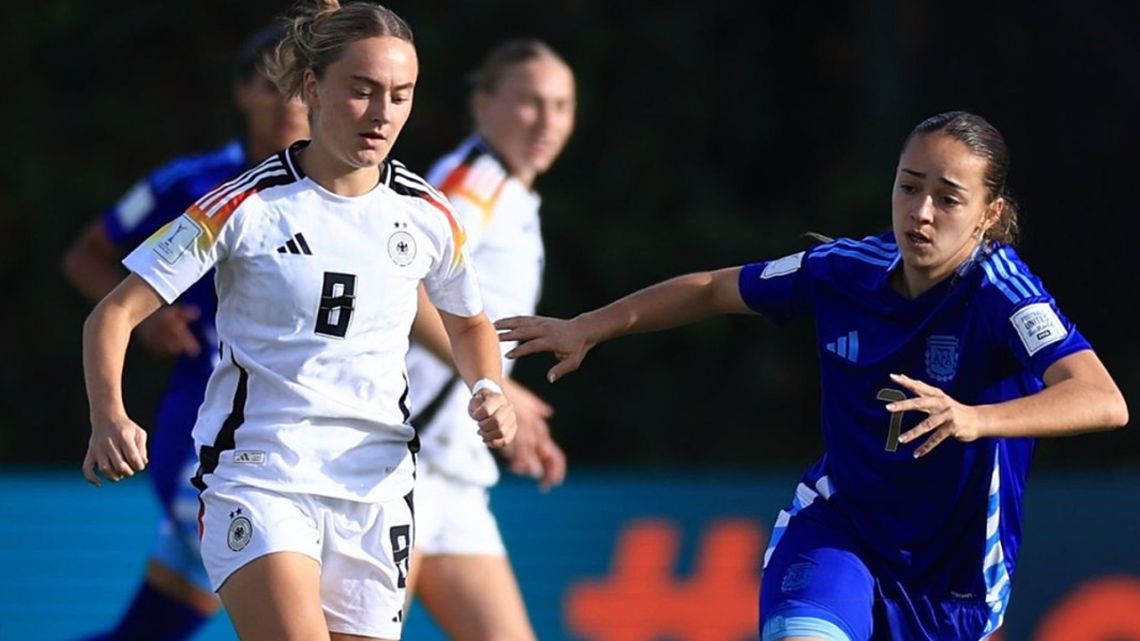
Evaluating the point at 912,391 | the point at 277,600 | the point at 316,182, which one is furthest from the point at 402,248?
the point at 912,391

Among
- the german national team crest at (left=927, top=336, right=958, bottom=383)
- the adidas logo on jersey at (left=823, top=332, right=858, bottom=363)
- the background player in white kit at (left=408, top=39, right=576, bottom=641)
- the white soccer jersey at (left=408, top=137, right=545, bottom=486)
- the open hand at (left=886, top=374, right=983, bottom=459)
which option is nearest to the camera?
the open hand at (left=886, top=374, right=983, bottom=459)

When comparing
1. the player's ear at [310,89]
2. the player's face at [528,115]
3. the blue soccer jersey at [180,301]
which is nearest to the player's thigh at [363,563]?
the player's ear at [310,89]

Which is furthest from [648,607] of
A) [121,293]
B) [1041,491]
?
[121,293]

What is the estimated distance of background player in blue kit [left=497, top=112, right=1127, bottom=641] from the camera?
160 inches

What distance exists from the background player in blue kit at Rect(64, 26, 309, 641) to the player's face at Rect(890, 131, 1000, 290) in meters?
2.04

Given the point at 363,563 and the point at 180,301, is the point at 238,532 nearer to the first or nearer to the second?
the point at 363,563

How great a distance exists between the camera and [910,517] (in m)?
4.21

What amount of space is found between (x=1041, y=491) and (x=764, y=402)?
318 centimetres

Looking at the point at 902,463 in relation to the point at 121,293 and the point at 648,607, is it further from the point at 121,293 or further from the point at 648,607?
the point at 648,607

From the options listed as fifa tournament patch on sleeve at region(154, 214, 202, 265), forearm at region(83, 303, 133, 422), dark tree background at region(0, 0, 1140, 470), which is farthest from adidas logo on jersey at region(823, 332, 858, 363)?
dark tree background at region(0, 0, 1140, 470)

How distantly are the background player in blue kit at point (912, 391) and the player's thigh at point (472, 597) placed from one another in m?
0.99

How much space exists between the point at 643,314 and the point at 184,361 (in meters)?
1.74

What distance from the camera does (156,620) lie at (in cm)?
566

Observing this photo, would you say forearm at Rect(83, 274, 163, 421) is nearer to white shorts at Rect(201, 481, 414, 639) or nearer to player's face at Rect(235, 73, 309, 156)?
white shorts at Rect(201, 481, 414, 639)
